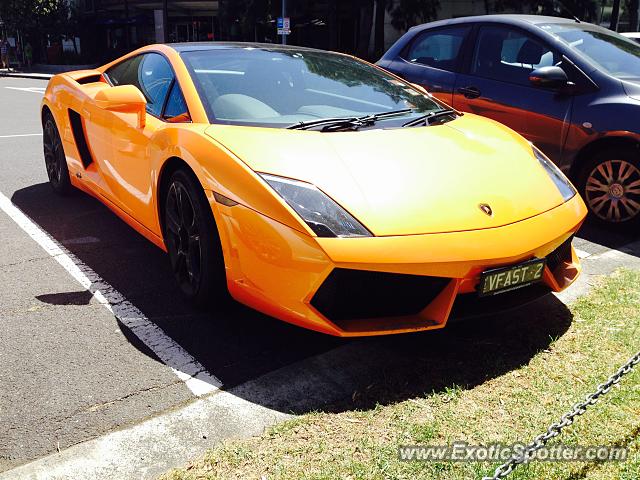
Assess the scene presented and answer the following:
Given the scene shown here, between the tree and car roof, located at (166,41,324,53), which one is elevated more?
the tree

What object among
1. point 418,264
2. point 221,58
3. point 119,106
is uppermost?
point 221,58

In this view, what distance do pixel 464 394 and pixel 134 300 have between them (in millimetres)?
1808

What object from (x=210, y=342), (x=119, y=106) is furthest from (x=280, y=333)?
(x=119, y=106)

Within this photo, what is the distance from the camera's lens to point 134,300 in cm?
339

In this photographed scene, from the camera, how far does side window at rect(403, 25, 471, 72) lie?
5609 millimetres

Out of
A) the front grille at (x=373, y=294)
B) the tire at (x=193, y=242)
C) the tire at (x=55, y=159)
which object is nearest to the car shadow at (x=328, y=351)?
the tire at (x=193, y=242)

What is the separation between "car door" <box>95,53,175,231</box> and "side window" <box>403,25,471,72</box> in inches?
107

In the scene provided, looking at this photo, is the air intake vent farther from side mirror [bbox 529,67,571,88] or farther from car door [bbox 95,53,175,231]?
side mirror [bbox 529,67,571,88]

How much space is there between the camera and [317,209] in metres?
2.51

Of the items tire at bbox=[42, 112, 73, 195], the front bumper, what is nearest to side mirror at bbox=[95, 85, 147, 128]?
the front bumper

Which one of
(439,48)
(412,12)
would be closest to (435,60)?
(439,48)

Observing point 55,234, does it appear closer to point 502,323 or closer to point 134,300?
point 134,300

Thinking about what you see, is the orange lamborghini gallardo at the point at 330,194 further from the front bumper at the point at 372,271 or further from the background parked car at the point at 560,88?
the background parked car at the point at 560,88

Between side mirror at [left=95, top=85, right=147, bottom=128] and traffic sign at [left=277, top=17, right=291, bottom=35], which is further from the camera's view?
traffic sign at [left=277, top=17, right=291, bottom=35]
